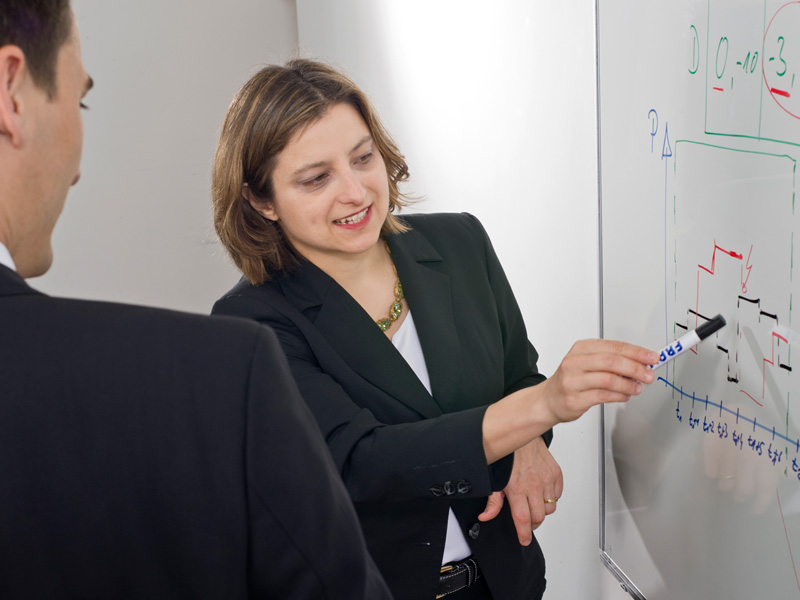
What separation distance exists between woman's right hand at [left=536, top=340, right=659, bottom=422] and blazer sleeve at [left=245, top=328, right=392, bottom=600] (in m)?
0.42

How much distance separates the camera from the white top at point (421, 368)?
4.07 ft

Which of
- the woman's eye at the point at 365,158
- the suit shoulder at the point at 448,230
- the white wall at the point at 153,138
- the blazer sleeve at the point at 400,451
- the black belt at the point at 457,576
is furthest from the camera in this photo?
the white wall at the point at 153,138

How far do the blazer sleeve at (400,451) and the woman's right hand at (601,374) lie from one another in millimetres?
151

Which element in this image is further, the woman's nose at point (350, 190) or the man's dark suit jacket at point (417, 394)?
the woman's nose at point (350, 190)

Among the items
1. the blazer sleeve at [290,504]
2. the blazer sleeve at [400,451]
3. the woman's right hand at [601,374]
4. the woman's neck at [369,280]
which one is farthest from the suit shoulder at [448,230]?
the blazer sleeve at [290,504]

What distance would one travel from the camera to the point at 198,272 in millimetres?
3467

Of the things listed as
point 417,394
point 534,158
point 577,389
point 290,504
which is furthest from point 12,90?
point 534,158

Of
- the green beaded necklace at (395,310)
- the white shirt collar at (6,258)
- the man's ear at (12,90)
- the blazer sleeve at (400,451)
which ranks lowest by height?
the blazer sleeve at (400,451)

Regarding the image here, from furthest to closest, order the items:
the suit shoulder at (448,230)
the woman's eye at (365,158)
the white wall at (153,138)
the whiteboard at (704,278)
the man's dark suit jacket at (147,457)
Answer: the white wall at (153,138)
the suit shoulder at (448,230)
the woman's eye at (365,158)
the whiteboard at (704,278)
the man's dark suit jacket at (147,457)

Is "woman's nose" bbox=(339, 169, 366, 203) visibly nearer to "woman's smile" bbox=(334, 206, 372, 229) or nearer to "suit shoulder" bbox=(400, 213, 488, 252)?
"woman's smile" bbox=(334, 206, 372, 229)

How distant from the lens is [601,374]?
939 mm

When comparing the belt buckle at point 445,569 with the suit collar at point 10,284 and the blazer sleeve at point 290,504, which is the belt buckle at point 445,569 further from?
the suit collar at point 10,284

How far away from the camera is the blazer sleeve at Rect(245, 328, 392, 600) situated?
57cm

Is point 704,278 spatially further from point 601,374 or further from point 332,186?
point 332,186
